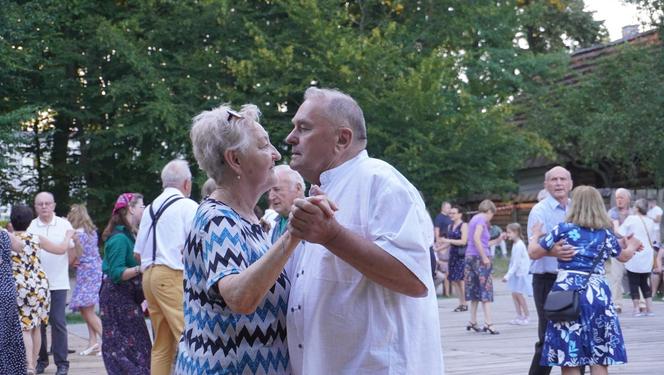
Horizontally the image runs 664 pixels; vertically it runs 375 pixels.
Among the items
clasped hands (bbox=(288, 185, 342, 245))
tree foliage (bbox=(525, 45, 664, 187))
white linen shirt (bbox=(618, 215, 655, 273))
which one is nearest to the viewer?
clasped hands (bbox=(288, 185, 342, 245))

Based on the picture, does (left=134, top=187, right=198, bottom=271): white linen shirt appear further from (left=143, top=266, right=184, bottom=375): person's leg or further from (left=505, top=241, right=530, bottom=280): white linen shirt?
(left=505, top=241, right=530, bottom=280): white linen shirt

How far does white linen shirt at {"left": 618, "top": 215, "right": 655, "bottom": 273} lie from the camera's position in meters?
17.9

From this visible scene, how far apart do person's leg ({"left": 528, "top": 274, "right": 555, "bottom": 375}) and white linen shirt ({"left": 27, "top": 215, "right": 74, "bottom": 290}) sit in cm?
578

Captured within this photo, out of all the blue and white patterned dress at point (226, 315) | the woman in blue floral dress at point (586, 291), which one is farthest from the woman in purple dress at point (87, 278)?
the blue and white patterned dress at point (226, 315)

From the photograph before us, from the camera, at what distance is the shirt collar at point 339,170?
3.98 meters

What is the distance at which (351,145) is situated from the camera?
404 centimetres

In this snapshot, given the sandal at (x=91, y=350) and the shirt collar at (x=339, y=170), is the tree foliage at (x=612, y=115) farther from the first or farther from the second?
the shirt collar at (x=339, y=170)

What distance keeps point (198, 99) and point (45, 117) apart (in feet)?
12.7

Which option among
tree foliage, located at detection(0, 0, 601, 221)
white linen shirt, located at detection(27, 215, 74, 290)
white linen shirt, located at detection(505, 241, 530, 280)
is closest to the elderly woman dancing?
white linen shirt, located at detection(27, 215, 74, 290)

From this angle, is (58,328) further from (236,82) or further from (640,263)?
(236,82)

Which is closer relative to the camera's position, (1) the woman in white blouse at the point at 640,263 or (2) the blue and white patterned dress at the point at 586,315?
(2) the blue and white patterned dress at the point at 586,315

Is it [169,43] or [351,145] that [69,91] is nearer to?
[169,43]

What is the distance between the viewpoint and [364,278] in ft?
12.5

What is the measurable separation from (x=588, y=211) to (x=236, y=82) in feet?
62.9
